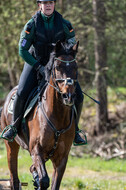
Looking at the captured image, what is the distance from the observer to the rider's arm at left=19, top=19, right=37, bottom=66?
19.1ft

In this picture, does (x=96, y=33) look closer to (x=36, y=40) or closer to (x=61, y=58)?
(x=36, y=40)

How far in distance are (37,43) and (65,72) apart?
1328 millimetres

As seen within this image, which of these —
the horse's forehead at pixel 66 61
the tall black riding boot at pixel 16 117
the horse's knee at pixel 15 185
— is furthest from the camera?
the horse's knee at pixel 15 185

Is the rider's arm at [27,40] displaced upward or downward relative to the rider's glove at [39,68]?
upward

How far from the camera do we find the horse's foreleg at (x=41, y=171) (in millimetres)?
5301

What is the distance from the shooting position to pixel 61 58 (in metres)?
5.04

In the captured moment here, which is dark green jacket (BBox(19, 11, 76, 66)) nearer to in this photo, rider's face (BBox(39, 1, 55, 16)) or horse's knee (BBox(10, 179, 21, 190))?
rider's face (BBox(39, 1, 55, 16))

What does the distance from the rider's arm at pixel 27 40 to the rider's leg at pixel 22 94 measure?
0.38 meters

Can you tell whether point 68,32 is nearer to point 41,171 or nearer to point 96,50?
point 41,171

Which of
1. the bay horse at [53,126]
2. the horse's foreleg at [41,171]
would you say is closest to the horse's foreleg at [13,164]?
the bay horse at [53,126]

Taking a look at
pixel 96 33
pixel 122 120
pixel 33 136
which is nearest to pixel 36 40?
pixel 33 136

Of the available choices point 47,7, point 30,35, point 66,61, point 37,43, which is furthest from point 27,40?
point 66,61

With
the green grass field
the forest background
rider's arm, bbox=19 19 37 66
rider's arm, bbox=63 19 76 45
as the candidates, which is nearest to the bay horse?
rider's arm, bbox=19 19 37 66

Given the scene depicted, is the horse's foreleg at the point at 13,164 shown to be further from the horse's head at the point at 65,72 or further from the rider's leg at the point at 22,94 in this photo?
the horse's head at the point at 65,72
